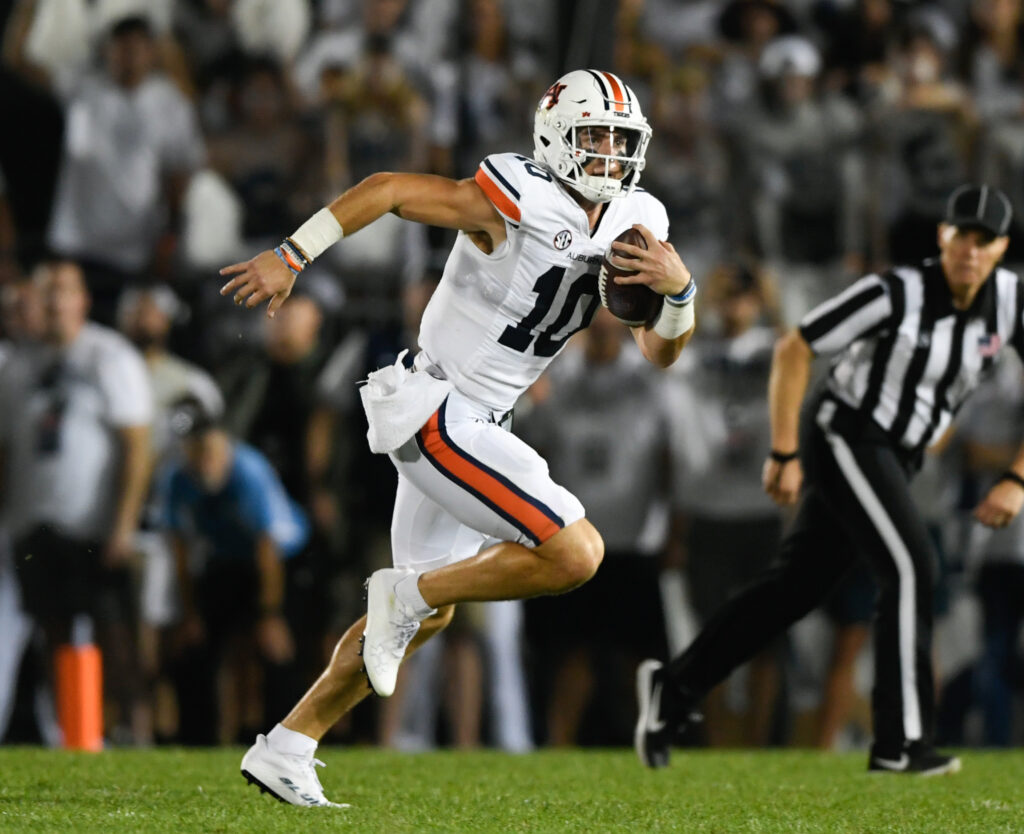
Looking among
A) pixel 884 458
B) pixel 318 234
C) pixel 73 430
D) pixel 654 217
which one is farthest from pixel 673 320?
pixel 73 430

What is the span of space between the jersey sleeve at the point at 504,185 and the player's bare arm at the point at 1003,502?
200cm

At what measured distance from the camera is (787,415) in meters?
5.32

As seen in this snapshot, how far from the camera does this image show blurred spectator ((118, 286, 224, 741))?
7234 millimetres

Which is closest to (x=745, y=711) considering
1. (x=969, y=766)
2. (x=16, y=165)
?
(x=969, y=766)

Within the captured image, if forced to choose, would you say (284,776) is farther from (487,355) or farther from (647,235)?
(647,235)

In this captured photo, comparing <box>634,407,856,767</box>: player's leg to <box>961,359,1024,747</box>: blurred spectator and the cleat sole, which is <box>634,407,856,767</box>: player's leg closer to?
the cleat sole

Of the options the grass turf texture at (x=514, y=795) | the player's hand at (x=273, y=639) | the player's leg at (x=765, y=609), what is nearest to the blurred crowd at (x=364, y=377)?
the player's hand at (x=273, y=639)

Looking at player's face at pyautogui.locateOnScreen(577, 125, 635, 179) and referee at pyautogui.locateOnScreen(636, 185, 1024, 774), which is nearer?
player's face at pyautogui.locateOnScreen(577, 125, 635, 179)

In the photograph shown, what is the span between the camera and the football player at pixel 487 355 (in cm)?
407

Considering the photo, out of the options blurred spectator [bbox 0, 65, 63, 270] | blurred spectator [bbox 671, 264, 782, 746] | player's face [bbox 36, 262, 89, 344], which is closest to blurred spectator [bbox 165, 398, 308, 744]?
player's face [bbox 36, 262, 89, 344]

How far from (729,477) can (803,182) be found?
1975 mm

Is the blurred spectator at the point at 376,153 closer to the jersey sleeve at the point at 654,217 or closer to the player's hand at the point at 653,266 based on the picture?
the jersey sleeve at the point at 654,217

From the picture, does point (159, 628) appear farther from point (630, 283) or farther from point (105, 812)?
point (630, 283)

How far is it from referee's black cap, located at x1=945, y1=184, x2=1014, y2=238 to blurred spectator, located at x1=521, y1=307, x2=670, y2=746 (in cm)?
209
